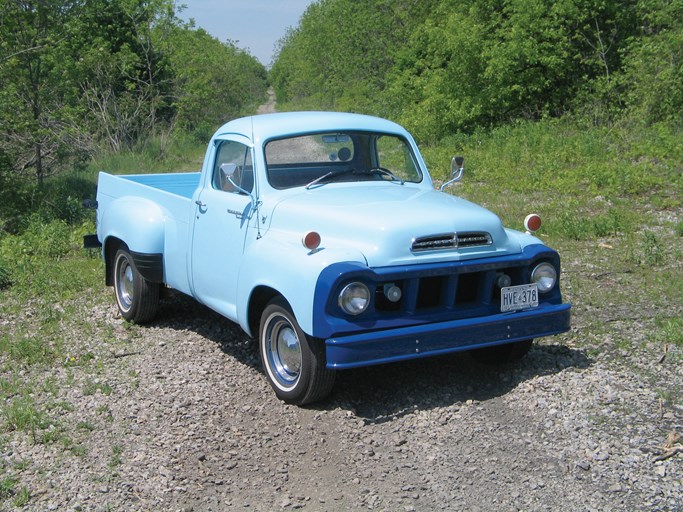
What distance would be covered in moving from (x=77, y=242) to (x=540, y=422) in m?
7.98

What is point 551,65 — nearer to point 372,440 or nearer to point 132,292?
point 132,292

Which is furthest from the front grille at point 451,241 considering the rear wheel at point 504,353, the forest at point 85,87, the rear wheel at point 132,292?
the forest at point 85,87

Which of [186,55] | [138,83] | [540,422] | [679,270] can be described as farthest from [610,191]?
[186,55]

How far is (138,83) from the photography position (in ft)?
75.3

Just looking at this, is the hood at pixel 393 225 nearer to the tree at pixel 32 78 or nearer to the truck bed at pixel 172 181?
the truck bed at pixel 172 181

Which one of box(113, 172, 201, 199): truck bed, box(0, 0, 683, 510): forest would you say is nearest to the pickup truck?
box(0, 0, 683, 510): forest

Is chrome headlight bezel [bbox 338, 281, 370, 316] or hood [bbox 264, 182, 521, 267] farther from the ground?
hood [bbox 264, 182, 521, 267]

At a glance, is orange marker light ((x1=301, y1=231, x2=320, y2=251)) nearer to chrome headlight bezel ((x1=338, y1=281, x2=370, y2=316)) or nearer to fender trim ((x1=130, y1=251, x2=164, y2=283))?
chrome headlight bezel ((x1=338, y1=281, x2=370, y2=316))

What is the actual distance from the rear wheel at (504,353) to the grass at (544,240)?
55cm

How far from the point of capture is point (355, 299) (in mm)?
4938

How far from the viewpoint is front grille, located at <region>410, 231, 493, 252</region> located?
17.0 ft

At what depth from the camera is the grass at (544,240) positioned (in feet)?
18.2

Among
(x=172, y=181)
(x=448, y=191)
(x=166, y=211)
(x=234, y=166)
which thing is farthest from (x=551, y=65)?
(x=234, y=166)

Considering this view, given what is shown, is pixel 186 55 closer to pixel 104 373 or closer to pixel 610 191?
pixel 610 191
